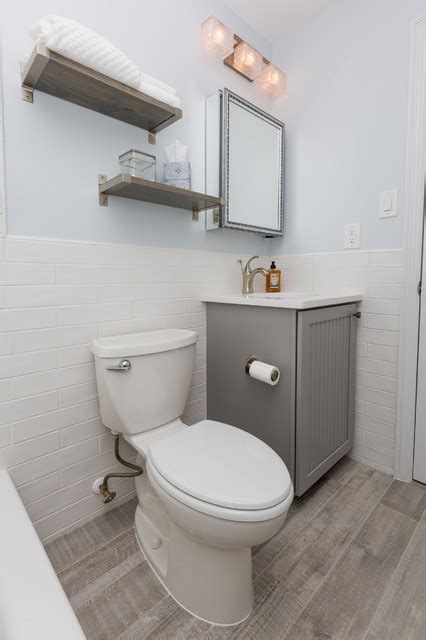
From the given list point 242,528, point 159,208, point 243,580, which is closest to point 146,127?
point 159,208

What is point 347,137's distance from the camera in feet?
5.44

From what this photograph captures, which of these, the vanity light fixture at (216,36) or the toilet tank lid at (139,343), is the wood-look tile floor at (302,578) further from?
the vanity light fixture at (216,36)

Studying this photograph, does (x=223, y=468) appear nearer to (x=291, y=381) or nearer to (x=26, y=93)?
(x=291, y=381)

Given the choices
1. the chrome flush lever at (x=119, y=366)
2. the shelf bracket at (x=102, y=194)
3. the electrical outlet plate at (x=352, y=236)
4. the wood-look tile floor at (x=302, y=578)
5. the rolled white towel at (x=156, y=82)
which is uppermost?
the rolled white towel at (x=156, y=82)

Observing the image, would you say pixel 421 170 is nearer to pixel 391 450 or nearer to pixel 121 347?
pixel 391 450

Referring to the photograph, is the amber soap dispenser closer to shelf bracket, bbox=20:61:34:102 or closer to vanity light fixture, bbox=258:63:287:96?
vanity light fixture, bbox=258:63:287:96

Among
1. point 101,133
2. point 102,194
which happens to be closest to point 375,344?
point 102,194

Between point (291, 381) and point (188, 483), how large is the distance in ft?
1.94

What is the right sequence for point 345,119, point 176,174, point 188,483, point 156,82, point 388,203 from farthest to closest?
point 345,119, point 388,203, point 176,174, point 156,82, point 188,483

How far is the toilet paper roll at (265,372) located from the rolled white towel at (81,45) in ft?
3.63

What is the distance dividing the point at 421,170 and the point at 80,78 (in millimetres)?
1392

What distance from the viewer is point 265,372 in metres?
1.26

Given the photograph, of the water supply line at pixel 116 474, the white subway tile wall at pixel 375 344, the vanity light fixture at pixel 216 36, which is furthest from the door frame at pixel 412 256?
the water supply line at pixel 116 474

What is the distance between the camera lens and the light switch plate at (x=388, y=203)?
1511mm
